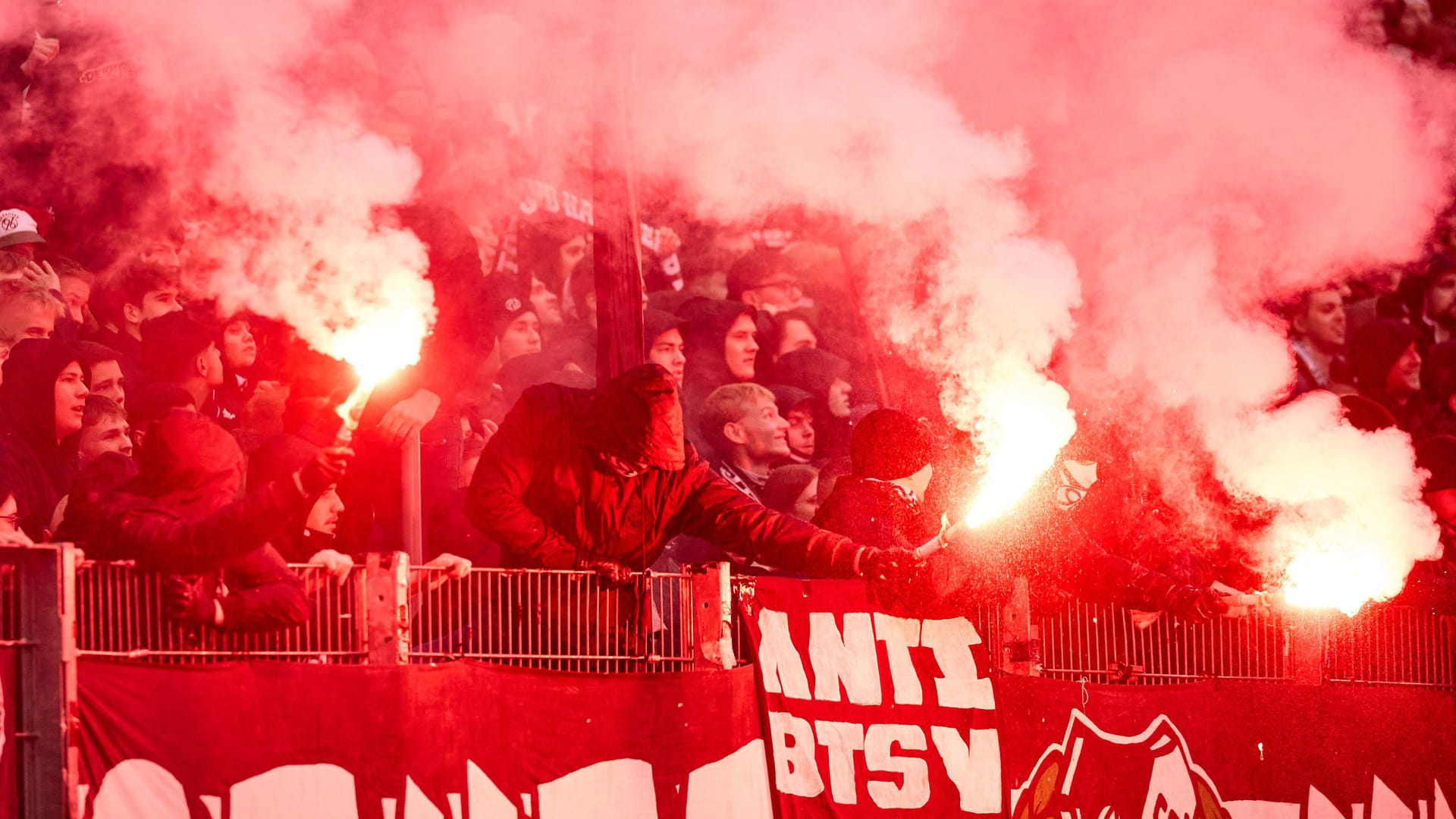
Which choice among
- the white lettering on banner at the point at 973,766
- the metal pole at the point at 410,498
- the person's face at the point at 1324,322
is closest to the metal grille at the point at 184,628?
the metal pole at the point at 410,498

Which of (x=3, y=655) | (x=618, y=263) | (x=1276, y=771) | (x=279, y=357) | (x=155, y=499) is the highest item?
(x=618, y=263)

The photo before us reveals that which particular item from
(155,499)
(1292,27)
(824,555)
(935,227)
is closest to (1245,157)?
(1292,27)

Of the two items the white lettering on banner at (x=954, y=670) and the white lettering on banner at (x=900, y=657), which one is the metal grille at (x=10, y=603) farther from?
the white lettering on banner at (x=954, y=670)

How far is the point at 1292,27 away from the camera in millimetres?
14445

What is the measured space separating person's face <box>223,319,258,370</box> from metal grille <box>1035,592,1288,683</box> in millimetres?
4932

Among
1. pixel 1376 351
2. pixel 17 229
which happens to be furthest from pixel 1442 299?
pixel 17 229

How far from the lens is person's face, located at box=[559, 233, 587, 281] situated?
11.9m

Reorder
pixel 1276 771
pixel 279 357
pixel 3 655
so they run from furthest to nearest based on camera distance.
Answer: pixel 1276 771 → pixel 279 357 → pixel 3 655

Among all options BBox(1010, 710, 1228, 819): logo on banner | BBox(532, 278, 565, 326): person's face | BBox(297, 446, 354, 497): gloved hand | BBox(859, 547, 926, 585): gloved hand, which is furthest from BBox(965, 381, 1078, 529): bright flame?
BBox(297, 446, 354, 497): gloved hand

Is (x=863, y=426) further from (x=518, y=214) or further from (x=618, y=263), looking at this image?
(x=518, y=214)

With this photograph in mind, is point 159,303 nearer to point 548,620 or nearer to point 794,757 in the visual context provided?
point 548,620

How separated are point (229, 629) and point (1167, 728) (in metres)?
5.68

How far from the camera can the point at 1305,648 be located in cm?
1098

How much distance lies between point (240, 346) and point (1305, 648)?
696cm
